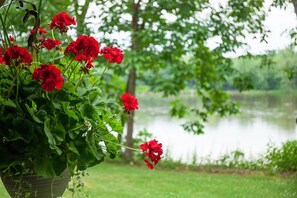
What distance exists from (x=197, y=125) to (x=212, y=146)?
0.31m

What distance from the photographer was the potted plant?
90 cm

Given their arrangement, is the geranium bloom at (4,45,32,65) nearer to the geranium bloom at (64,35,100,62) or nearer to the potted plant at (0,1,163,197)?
the potted plant at (0,1,163,197)

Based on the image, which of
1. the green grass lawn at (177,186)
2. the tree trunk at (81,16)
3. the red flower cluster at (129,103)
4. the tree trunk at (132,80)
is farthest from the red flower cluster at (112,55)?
the tree trunk at (132,80)

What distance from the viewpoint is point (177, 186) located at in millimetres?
2916

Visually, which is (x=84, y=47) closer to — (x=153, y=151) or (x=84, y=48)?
(x=84, y=48)

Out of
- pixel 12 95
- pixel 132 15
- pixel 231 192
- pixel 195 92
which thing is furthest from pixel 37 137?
pixel 195 92

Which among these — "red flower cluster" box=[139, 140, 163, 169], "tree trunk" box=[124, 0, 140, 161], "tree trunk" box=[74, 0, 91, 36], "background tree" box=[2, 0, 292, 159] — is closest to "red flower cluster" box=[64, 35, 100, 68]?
"red flower cluster" box=[139, 140, 163, 169]

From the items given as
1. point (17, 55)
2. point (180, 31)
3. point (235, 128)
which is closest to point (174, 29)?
point (180, 31)

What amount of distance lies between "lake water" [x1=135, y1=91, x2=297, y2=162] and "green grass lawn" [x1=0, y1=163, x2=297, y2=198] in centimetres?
91

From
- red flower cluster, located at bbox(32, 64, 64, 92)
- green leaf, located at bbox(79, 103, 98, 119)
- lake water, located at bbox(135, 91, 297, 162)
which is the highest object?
red flower cluster, located at bbox(32, 64, 64, 92)

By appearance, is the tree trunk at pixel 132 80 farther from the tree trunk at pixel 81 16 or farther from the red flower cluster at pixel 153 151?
the red flower cluster at pixel 153 151

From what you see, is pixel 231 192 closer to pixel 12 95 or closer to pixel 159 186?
pixel 159 186

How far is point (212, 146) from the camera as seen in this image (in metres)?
4.50

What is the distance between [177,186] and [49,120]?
212 cm
